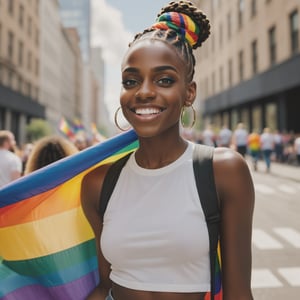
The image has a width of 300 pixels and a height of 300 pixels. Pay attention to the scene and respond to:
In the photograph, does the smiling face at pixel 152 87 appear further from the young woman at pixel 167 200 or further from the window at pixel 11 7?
the window at pixel 11 7

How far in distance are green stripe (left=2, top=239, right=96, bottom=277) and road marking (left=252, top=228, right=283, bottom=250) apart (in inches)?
207

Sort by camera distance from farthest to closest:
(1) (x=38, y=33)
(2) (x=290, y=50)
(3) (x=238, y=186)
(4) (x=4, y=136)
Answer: (1) (x=38, y=33) → (2) (x=290, y=50) → (4) (x=4, y=136) → (3) (x=238, y=186)

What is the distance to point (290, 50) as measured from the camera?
2398cm

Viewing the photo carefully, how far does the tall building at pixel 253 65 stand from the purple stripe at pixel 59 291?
22.3 meters

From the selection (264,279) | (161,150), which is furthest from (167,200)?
(264,279)

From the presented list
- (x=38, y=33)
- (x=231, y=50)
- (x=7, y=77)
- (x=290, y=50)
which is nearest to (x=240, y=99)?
(x=231, y=50)

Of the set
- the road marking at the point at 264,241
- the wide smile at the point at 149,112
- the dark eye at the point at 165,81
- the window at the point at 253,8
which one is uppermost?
the window at the point at 253,8

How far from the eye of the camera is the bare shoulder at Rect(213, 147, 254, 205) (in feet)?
5.00

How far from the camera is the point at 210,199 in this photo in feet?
5.05

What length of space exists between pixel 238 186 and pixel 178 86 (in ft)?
1.53

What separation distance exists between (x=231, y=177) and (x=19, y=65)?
131 feet

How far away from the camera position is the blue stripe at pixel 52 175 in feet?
6.18

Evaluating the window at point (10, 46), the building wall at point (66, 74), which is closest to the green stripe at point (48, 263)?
the window at point (10, 46)

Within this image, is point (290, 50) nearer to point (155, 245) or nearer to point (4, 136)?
point (4, 136)
